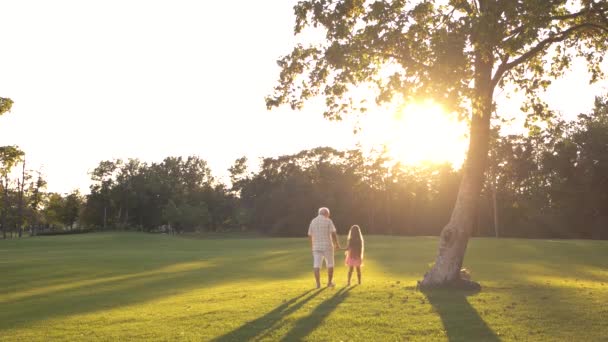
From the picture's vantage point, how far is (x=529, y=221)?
73.8 metres

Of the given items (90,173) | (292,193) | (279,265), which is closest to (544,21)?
(279,265)

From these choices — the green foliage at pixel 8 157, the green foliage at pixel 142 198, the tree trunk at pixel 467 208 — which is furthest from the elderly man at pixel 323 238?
the green foliage at pixel 142 198

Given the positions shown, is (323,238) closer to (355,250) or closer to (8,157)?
(355,250)

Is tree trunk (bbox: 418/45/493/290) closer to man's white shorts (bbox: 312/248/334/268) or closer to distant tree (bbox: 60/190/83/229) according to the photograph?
man's white shorts (bbox: 312/248/334/268)

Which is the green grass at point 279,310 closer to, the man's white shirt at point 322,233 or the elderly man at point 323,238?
the elderly man at point 323,238

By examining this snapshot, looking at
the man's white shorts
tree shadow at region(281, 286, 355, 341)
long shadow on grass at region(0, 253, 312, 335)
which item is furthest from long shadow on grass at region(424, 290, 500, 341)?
long shadow on grass at region(0, 253, 312, 335)

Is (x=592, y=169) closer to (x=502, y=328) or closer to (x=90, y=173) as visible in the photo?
(x=502, y=328)

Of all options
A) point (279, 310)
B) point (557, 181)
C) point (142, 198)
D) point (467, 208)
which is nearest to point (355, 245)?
point (467, 208)

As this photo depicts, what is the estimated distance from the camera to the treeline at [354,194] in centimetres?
6531

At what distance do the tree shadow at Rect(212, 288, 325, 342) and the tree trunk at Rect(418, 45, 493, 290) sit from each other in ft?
13.2

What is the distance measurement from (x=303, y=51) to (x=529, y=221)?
2598 inches

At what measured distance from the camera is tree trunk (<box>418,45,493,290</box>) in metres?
15.6

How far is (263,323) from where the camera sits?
1101 cm

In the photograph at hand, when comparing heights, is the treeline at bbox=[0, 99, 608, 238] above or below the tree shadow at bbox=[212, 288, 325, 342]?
above
